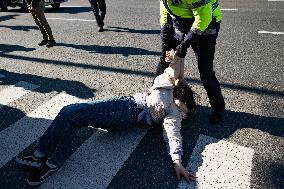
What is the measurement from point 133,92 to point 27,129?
169 cm

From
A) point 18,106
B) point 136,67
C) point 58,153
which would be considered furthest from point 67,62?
point 58,153

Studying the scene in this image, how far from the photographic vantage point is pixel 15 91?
17.8 ft

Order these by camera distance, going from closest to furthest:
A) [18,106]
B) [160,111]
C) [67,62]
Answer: [160,111] < [18,106] < [67,62]

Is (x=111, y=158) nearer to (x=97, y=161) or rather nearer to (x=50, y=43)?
(x=97, y=161)

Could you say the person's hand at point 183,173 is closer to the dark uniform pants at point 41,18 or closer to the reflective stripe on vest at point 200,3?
the reflective stripe on vest at point 200,3

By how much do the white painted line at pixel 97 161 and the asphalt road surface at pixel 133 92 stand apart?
1 cm

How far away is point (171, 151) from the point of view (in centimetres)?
332

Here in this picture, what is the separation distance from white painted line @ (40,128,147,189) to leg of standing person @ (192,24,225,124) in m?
0.95

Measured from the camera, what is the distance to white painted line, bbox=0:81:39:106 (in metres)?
5.15

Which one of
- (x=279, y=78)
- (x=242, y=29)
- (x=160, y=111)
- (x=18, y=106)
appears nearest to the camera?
(x=160, y=111)

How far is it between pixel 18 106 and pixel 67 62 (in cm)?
199

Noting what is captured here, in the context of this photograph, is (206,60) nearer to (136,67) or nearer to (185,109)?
(185,109)

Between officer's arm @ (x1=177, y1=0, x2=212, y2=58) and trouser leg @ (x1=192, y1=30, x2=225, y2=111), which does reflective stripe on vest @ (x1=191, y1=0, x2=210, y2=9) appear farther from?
trouser leg @ (x1=192, y1=30, x2=225, y2=111)

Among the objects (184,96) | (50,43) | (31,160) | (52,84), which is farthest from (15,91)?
(184,96)
